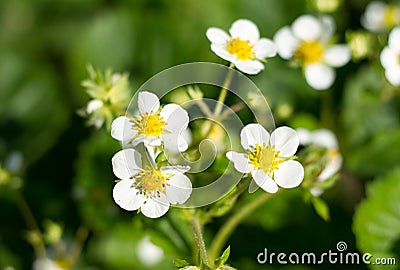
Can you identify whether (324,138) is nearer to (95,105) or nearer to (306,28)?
(306,28)

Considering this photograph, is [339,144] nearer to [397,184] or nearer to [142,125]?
[397,184]

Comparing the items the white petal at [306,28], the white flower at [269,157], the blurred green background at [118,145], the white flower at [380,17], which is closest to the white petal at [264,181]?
the white flower at [269,157]

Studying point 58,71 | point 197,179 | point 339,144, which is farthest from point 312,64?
point 58,71

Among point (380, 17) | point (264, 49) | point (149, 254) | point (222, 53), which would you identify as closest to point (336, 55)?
point (380, 17)

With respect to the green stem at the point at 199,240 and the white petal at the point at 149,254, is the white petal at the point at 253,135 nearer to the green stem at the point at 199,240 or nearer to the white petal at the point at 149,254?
the green stem at the point at 199,240

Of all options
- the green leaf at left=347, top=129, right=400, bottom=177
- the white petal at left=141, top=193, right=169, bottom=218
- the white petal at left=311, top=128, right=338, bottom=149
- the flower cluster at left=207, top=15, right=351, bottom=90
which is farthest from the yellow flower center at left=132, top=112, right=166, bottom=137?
the green leaf at left=347, top=129, right=400, bottom=177

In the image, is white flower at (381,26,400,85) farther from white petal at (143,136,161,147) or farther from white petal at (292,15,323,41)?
white petal at (143,136,161,147)
